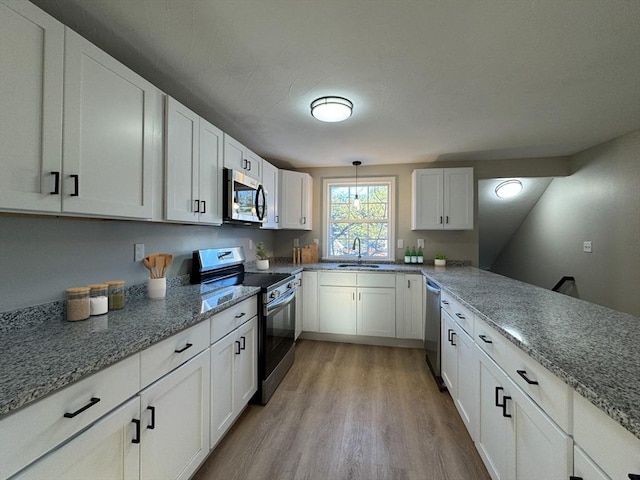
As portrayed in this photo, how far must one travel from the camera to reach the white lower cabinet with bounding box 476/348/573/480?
2.86ft

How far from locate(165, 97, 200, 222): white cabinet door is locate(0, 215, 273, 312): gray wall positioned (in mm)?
337

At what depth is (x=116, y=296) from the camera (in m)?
1.44

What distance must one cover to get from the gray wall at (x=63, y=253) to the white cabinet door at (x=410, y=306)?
250 cm

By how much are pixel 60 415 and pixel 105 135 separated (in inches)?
44.2

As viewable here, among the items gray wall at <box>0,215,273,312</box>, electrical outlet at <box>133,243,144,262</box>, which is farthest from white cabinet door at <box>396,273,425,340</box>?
electrical outlet at <box>133,243,144,262</box>

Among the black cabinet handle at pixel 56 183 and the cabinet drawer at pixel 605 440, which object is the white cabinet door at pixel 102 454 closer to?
the black cabinet handle at pixel 56 183

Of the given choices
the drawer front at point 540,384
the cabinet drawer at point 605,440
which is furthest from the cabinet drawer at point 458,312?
the cabinet drawer at point 605,440

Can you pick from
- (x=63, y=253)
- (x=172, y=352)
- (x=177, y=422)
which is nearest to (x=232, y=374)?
(x=177, y=422)

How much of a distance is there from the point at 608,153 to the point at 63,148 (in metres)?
4.61

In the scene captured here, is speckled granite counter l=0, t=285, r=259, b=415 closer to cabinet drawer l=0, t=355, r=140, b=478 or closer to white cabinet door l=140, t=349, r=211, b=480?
cabinet drawer l=0, t=355, r=140, b=478

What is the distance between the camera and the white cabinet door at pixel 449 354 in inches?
78.3

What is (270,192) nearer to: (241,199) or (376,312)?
(241,199)

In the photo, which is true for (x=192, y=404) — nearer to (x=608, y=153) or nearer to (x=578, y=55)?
(x=578, y=55)

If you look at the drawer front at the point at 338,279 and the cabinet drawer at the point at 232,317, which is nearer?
the cabinet drawer at the point at 232,317
